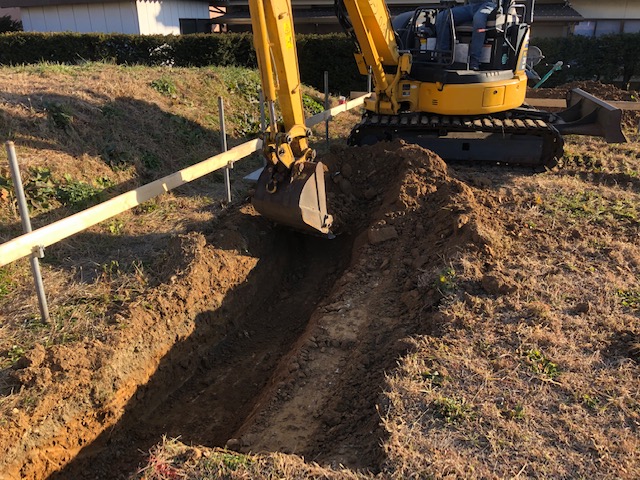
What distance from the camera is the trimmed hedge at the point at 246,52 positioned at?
680 inches

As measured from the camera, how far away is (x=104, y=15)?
22297mm

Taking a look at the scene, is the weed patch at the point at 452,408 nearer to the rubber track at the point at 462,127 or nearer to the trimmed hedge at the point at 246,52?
the rubber track at the point at 462,127

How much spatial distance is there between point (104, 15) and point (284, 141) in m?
20.3

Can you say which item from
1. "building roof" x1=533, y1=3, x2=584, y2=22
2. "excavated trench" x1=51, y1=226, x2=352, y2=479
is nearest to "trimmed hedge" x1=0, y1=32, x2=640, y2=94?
"building roof" x1=533, y1=3, x2=584, y2=22

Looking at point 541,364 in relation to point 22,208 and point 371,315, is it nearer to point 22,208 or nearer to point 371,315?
point 371,315

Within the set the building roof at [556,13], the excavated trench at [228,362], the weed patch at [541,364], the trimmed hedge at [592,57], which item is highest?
the building roof at [556,13]

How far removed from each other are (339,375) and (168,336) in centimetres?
171

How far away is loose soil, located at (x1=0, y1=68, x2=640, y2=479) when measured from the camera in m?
3.50

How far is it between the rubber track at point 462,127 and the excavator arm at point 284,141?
12.0 ft

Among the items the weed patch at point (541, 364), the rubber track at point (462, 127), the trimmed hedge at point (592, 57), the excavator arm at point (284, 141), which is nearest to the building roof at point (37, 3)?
the rubber track at point (462, 127)

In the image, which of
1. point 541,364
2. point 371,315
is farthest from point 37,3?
point 541,364

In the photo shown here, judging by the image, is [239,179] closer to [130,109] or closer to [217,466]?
[130,109]

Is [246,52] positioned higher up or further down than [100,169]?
higher up

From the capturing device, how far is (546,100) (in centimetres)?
1373
